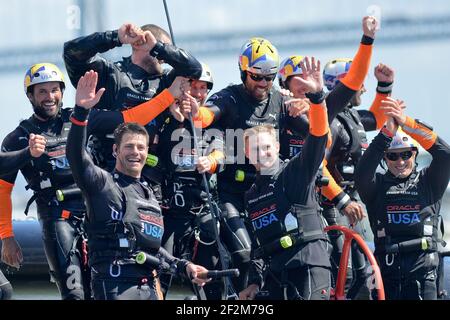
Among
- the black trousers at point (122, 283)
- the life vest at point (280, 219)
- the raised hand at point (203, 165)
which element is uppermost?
the raised hand at point (203, 165)

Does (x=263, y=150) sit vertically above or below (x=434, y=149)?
above

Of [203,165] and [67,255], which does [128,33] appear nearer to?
[203,165]

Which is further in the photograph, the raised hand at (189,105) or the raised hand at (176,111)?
the raised hand at (176,111)

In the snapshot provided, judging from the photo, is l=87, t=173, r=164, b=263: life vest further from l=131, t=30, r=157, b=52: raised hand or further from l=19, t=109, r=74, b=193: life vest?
l=19, t=109, r=74, b=193: life vest

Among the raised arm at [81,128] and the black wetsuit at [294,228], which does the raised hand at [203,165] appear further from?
the raised arm at [81,128]

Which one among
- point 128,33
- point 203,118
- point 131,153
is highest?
point 128,33

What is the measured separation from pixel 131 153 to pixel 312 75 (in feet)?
4.99

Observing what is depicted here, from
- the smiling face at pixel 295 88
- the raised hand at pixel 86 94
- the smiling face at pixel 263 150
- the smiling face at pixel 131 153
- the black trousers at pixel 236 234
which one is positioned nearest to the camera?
the raised hand at pixel 86 94

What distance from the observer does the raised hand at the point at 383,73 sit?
12.3m

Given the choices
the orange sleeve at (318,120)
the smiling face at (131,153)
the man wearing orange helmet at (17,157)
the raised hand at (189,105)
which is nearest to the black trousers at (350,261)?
the raised hand at (189,105)

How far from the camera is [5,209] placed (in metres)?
12.1

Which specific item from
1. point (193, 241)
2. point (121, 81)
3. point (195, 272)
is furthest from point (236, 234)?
point (121, 81)

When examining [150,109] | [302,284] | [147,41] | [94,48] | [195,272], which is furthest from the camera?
[150,109]

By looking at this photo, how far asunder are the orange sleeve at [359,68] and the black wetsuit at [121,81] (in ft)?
4.23
